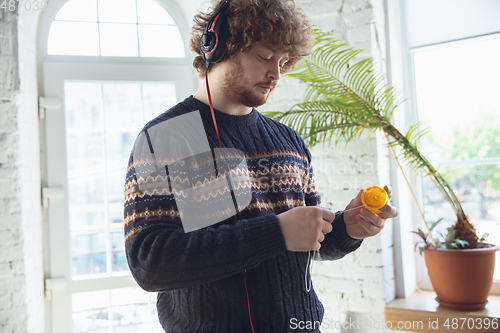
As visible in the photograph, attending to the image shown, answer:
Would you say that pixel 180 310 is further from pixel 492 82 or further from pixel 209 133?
pixel 492 82

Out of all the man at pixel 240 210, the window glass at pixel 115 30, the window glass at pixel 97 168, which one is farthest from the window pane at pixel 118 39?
the man at pixel 240 210

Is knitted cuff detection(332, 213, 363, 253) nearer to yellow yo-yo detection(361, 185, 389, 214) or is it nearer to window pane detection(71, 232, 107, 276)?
yellow yo-yo detection(361, 185, 389, 214)

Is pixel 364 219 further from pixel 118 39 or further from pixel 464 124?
pixel 118 39

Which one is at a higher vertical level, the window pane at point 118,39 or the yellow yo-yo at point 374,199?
the window pane at point 118,39

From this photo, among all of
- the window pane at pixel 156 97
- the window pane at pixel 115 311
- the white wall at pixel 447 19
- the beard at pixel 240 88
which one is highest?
the white wall at pixel 447 19

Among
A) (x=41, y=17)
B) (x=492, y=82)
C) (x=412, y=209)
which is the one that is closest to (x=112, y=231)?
(x=41, y=17)

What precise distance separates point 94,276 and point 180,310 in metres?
1.49

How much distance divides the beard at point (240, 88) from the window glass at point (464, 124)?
1.32 m

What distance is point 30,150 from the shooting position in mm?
1962

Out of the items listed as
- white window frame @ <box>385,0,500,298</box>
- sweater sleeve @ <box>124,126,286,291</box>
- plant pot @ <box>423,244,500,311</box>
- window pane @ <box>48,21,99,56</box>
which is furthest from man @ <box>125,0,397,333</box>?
window pane @ <box>48,21,99,56</box>

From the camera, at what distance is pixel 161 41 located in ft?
7.86

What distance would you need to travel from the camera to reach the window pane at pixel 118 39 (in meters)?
2.26

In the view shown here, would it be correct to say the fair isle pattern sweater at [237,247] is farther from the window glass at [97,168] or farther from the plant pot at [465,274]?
the window glass at [97,168]

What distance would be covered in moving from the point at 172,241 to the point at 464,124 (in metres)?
1.90
